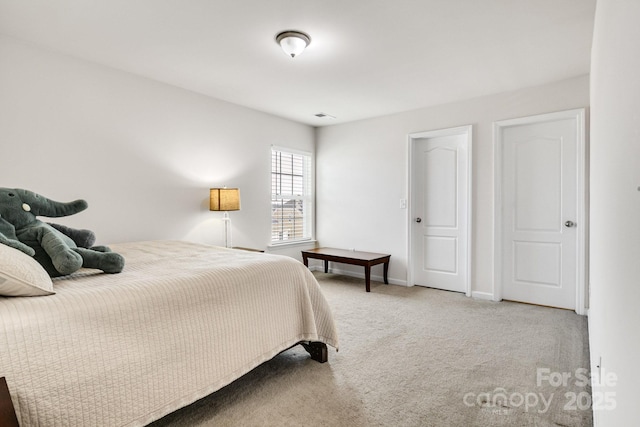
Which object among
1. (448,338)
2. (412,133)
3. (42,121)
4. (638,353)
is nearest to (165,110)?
(42,121)

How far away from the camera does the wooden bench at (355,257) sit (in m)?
4.30

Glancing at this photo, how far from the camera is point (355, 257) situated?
4512mm

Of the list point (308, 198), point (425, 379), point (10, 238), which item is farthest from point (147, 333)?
point (308, 198)

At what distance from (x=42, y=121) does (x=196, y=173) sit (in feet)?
4.76

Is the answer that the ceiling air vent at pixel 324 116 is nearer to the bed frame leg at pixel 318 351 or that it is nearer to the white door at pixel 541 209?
the white door at pixel 541 209

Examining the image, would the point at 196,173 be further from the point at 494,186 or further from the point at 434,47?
the point at 494,186

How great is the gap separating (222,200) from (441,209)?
277cm

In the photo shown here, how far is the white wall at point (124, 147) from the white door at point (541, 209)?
314 centimetres

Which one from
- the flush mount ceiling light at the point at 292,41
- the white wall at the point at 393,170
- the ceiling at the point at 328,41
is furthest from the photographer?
the white wall at the point at 393,170

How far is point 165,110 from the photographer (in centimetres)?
360

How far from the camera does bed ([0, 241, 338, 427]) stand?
1179 millimetres

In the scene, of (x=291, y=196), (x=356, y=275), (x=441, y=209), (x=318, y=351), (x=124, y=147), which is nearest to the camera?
(x=318, y=351)

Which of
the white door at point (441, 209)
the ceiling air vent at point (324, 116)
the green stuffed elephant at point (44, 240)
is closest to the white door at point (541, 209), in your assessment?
the white door at point (441, 209)

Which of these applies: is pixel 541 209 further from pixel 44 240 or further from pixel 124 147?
pixel 124 147
